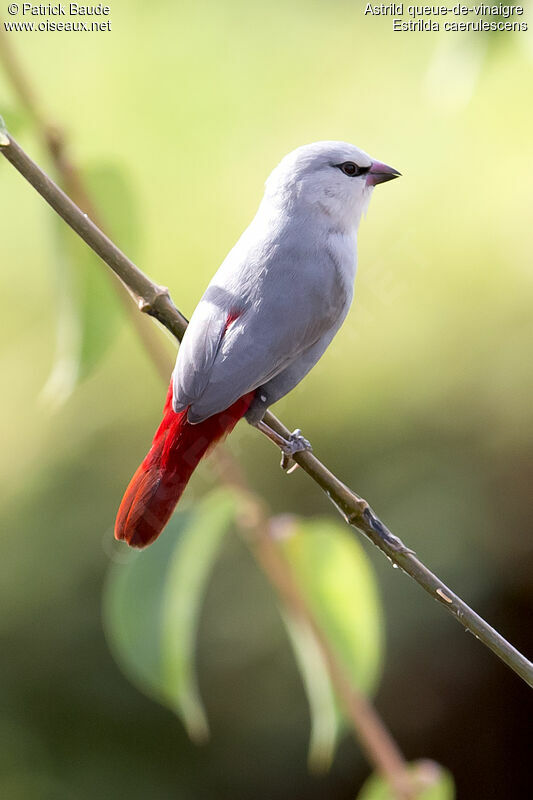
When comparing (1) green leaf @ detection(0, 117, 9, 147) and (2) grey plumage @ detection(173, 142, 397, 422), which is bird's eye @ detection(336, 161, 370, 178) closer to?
(2) grey plumage @ detection(173, 142, 397, 422)

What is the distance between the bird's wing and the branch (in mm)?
53

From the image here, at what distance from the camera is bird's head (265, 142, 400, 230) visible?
3.49 ft

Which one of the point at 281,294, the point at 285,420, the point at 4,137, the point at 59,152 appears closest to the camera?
the point at 4,137

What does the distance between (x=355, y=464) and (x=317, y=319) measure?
1182 millimetres

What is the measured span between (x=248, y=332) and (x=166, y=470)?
158 millimetres

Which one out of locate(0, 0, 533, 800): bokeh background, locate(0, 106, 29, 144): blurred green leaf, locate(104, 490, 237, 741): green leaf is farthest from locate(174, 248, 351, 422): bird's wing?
locate(0, 0, 533, 800): bokeh background

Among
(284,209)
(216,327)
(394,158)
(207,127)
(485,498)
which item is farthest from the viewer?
(207,127)

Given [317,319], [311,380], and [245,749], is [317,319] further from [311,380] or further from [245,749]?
[245,749]

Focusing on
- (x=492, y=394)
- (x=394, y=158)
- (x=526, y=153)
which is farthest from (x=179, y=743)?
(x=526, y=153)

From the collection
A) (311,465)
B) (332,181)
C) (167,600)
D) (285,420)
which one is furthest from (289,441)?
(285,420)

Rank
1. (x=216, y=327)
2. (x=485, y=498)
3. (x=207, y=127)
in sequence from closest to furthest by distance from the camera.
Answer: (x=216, y=327), (x=485, y=498), (x=207, y=127)

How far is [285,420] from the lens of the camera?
2.00 metres

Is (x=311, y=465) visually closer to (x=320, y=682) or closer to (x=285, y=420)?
(x=320, y=682)

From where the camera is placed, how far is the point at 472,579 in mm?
2047
